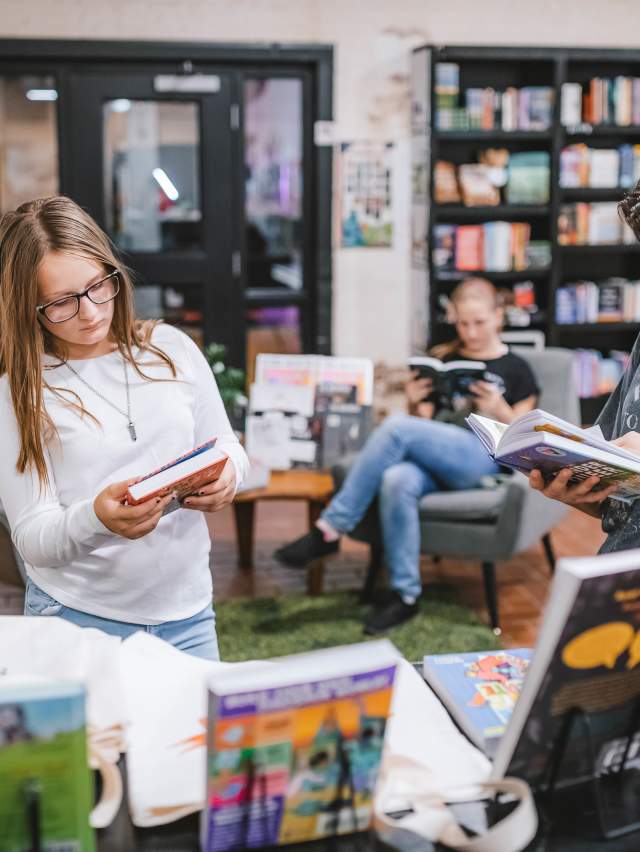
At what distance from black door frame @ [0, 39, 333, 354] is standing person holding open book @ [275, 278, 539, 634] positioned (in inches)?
87.5

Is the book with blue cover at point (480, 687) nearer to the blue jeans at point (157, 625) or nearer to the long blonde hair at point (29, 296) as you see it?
the blue jeans at point (157, 625)

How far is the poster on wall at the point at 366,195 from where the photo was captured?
6.29 m

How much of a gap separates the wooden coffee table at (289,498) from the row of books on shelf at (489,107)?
106 inches

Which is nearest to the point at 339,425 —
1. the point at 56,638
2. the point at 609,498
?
the point at 609,498

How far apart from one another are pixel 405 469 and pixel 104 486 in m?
2.28

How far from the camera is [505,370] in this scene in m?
4.21

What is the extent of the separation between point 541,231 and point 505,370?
8.65 ft

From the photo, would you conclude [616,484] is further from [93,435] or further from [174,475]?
[93,435]

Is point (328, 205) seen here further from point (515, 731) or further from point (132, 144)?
point (515, 731)

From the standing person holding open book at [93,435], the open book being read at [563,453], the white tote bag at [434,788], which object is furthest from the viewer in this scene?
the standing person holding open book at [93,435]

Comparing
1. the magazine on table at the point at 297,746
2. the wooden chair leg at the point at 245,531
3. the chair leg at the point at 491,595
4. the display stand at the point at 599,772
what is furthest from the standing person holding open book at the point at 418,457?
the magazine on table at the point at 297,746

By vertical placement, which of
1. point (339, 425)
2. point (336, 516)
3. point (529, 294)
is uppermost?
point (529, 294)

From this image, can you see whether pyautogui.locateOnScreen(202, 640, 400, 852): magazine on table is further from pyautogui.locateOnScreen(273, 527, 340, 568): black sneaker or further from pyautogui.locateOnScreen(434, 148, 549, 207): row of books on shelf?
pyautogui.locateOnScreen(434, 148, 549, 207): row of books on shelf

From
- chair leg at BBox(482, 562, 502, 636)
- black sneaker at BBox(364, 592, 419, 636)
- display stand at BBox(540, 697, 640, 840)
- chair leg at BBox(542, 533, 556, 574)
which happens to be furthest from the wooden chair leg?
display stand at BBox(540, 697, 640, 840)
